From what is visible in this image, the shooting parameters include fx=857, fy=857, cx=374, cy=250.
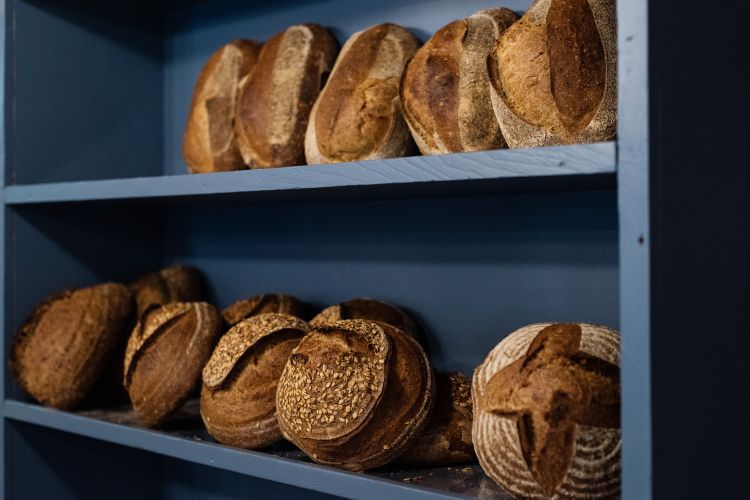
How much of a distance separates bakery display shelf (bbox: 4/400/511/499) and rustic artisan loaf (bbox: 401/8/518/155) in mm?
499

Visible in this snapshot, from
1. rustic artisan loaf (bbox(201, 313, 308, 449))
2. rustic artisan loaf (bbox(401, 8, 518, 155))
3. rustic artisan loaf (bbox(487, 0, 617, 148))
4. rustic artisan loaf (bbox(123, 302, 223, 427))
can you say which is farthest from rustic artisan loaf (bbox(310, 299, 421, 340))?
rustic artisan loaf (bbox(487, 0, 617, 148))

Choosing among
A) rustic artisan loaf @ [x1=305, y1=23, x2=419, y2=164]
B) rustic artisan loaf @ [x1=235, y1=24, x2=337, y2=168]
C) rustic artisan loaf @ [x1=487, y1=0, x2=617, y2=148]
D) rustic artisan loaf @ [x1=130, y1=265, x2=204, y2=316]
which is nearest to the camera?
rustic artisan loaf @ [x1=487, y1=0, x2=617, y2=148]

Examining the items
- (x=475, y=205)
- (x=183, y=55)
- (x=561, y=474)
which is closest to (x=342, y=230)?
(x=475, y=205)

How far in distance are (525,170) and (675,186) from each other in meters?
0.18

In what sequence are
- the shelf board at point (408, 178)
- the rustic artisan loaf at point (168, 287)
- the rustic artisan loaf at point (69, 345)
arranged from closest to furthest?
the shelf board at point (408, 178) < the rustic artisan loaf at point (69, 345) < the rustic artisan loaf at point (168, 287)

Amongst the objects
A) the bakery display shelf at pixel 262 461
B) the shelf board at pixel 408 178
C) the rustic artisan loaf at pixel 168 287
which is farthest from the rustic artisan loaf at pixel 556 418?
the rustic artisan loaf at pixel 168 287

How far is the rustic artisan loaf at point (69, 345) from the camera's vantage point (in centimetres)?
171

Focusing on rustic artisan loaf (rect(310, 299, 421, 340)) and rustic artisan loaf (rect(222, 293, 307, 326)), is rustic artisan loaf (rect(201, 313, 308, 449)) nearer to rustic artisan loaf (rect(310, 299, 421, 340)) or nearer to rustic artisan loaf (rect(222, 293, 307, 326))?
rustic artisan loaf (rect(310, 299, 421, 340))

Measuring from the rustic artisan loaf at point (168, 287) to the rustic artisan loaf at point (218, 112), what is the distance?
27 cm

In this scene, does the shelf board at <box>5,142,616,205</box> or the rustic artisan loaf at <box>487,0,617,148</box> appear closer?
the shelf board at <box>5,142,616,205</box>

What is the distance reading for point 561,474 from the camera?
1.05 metres

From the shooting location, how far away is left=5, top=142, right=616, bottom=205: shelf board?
1.03 m

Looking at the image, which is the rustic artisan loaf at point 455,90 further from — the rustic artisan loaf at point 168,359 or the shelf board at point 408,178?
the rustic artisan loaf at point 168,359

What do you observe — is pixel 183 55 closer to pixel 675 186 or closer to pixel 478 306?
pixel 478 306
